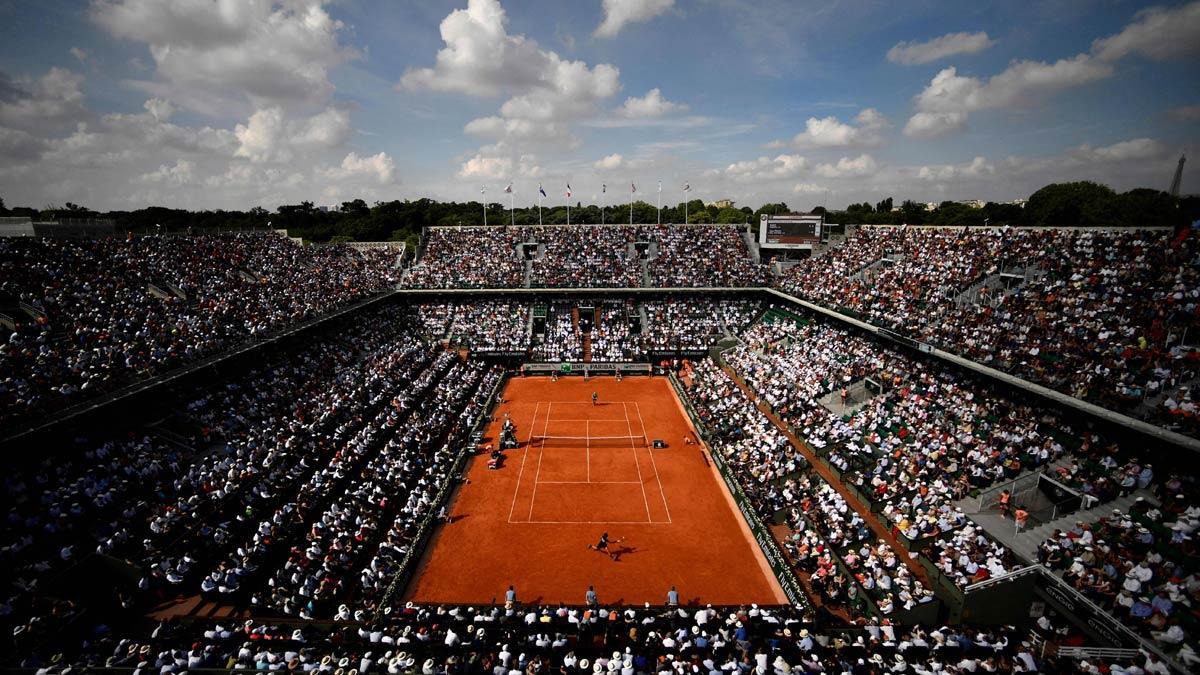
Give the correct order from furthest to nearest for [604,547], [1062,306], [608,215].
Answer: [608,215]
[1062,306]
[604,547]

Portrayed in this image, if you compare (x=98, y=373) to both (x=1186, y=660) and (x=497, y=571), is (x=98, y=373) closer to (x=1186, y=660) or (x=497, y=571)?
(x=497, y=571)

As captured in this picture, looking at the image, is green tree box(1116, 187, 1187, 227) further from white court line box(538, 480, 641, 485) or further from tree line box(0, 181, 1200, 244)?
white court line box(538, 480, 641, 485)

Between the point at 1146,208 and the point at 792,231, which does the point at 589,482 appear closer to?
the point at 792,231

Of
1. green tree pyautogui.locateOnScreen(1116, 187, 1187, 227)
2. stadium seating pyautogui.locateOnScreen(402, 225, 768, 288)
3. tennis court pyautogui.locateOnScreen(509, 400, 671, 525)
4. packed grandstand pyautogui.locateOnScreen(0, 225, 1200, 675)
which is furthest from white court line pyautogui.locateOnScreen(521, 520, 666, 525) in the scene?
green tree pyautogui.locateOnScreen(1116, 187, 1187, 227)

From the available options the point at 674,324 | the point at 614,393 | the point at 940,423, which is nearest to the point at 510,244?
the point at 674,324

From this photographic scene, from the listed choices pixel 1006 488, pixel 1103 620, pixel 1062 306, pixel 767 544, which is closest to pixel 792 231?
pixel 1062 306
